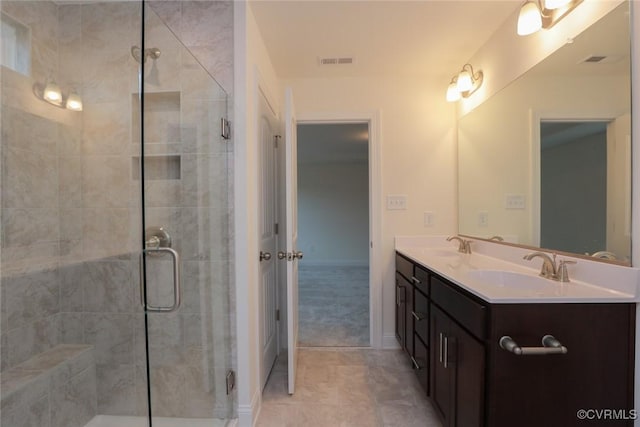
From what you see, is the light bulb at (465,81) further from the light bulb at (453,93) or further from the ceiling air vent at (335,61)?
the ceiling air vent at (335,61)

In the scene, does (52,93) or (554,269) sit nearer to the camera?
(554,269)

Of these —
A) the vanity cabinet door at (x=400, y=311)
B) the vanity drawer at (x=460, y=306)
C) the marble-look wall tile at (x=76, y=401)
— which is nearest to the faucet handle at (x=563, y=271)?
the vanity drawer at (x=460, y=306)

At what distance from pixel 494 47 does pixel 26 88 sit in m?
2.84

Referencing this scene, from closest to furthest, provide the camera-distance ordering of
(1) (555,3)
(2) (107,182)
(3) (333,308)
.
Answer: (1) (555,3)
(2) (107,182)
(3) (333,308)

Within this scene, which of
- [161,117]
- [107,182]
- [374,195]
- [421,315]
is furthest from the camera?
[374,195]

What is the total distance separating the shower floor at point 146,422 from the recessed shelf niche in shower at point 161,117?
141 centimetres

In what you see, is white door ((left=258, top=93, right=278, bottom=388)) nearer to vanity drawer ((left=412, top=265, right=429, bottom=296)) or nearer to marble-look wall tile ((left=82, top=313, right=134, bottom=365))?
marble-look wall tile ((left=82, top=313, right=134, bottom=365))

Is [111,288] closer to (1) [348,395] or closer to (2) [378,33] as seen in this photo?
(1) [348,395]

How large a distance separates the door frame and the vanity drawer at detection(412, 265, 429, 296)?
0.60m

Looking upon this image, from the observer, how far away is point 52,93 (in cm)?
163

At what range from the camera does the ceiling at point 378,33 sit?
1670 millimetres

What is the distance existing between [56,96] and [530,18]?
2.64m

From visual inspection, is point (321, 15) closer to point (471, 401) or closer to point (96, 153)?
point (96, 153)

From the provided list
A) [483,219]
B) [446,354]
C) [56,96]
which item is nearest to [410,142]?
[483,219]
